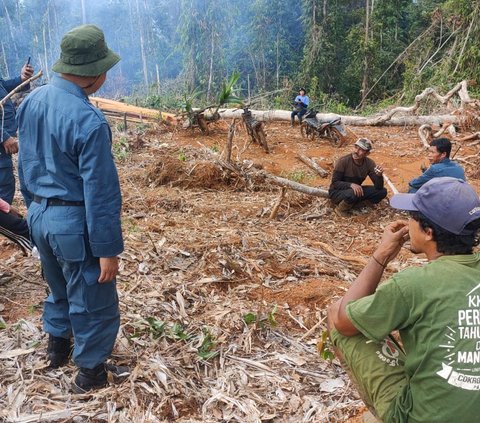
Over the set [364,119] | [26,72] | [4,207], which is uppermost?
[26,72]

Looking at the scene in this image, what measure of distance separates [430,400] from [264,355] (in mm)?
1573

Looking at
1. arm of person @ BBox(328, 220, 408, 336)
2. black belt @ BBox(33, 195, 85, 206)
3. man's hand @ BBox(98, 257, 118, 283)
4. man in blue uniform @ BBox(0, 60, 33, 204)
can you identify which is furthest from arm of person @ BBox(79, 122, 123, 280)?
man in blue uniform @ BBox(0, 60, 33, 204)

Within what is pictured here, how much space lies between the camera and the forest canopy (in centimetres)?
1722

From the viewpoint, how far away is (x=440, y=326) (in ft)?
5.44

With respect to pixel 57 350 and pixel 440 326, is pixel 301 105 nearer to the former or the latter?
pixel 57 350

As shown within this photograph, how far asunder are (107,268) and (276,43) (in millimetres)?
26936

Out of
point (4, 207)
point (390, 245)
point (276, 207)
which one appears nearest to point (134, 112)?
point (276, 207)

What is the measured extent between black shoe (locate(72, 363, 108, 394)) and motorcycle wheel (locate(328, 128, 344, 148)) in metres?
9.90

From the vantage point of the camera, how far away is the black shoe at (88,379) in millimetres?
2645

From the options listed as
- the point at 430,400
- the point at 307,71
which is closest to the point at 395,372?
→ the point at 430,400

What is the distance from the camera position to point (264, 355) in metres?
3.19

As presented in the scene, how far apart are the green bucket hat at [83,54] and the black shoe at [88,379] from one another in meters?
1.52

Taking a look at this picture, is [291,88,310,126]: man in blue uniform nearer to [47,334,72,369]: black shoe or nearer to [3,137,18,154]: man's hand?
[3,137,18,154]: man's hand

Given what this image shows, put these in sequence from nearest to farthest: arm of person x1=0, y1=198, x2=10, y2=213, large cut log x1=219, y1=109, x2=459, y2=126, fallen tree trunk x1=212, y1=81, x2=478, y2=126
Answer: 1. arm of person x1=0, y1=198, x2=10, y2=213
2. fallen tree trunk x1=212, y1=81, x2=478, y2=126
3. large cut log x1=219, y1=109, x2=459, y2=126
